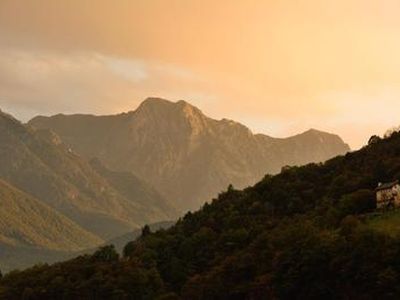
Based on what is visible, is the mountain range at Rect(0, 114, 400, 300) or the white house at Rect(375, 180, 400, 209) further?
the white house at Rect(375, 180, 400, 209)

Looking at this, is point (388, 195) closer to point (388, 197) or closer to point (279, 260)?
point (388, 197)

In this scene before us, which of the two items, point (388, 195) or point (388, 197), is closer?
point (388, 197)

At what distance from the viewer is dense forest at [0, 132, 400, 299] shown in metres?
120

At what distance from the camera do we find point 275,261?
459 feet

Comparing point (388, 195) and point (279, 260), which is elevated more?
point (388, 195)

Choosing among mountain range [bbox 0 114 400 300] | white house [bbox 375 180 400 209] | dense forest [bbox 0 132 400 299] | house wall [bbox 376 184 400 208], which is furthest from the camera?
white house [bbox 375 180 400 209]

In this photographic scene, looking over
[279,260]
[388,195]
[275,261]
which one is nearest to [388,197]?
[388,195]

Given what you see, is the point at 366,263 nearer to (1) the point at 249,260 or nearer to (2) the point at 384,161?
(1) the point at 249,260

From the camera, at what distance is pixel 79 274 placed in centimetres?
18700

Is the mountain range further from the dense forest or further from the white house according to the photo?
the white house

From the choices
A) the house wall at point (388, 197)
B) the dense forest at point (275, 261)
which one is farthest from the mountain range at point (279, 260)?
the house wall at point (388, 197)

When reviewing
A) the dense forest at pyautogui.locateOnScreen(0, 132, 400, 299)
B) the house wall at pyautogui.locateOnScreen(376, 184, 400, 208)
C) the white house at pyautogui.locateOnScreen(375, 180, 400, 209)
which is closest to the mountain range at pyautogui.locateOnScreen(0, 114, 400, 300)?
the dense forest at pyautogui.locateOnScreen(0, 132, 400, 299)

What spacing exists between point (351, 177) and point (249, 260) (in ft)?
165

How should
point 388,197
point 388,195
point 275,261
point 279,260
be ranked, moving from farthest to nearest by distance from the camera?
point 388,195 → point 388,197 → point 275,261 → point 279,260
